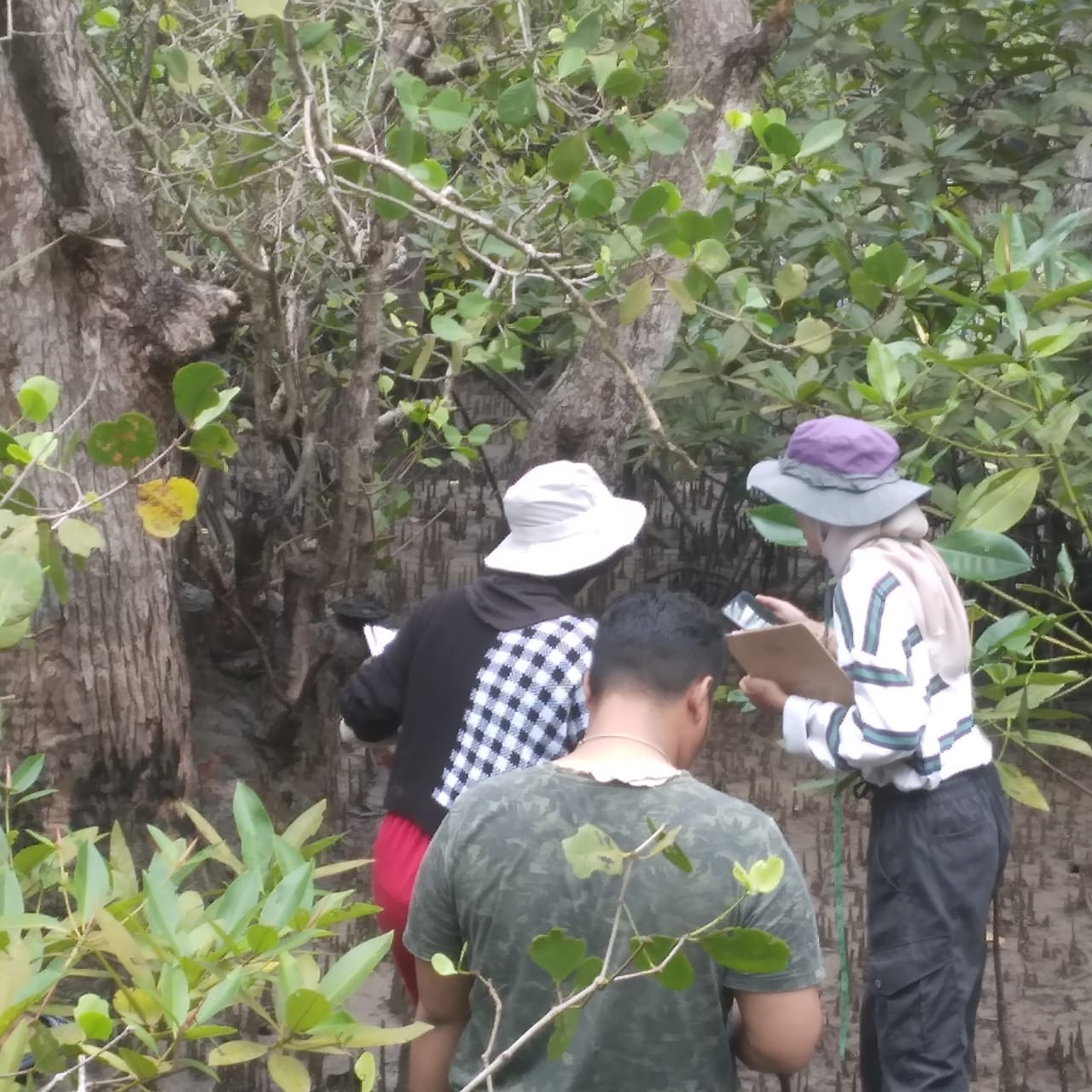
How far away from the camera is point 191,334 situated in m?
2.99

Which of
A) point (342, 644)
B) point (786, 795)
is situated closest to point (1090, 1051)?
point (786, 795)

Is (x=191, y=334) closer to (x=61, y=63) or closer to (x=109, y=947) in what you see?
(x=61, y=63)

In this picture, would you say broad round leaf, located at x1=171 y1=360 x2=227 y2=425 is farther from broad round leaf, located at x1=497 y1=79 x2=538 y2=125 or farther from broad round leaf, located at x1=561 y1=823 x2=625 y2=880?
broad round leaf, located at x1=497 y1=79 x2=538 y2=125

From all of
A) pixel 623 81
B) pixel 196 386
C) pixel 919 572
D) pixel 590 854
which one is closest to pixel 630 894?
pixel 590 854

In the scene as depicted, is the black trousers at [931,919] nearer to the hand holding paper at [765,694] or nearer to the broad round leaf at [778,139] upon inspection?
the hand holding paper at [765,694]

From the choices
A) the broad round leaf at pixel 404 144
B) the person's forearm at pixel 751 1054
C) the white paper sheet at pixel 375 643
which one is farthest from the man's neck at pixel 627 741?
the broad round leaf at pixel 404 144

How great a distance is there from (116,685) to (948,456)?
10.5ft

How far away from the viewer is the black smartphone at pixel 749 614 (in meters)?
2.45

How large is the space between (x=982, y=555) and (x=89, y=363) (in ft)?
5.63

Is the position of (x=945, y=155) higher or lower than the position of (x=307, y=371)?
higher

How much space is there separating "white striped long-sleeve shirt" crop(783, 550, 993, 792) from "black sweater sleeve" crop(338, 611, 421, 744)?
66 cm

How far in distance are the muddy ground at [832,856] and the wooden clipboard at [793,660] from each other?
120 centimetres

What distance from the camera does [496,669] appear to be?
7.94 feet

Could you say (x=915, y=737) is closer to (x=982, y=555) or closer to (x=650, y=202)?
(x=982, y=555)
